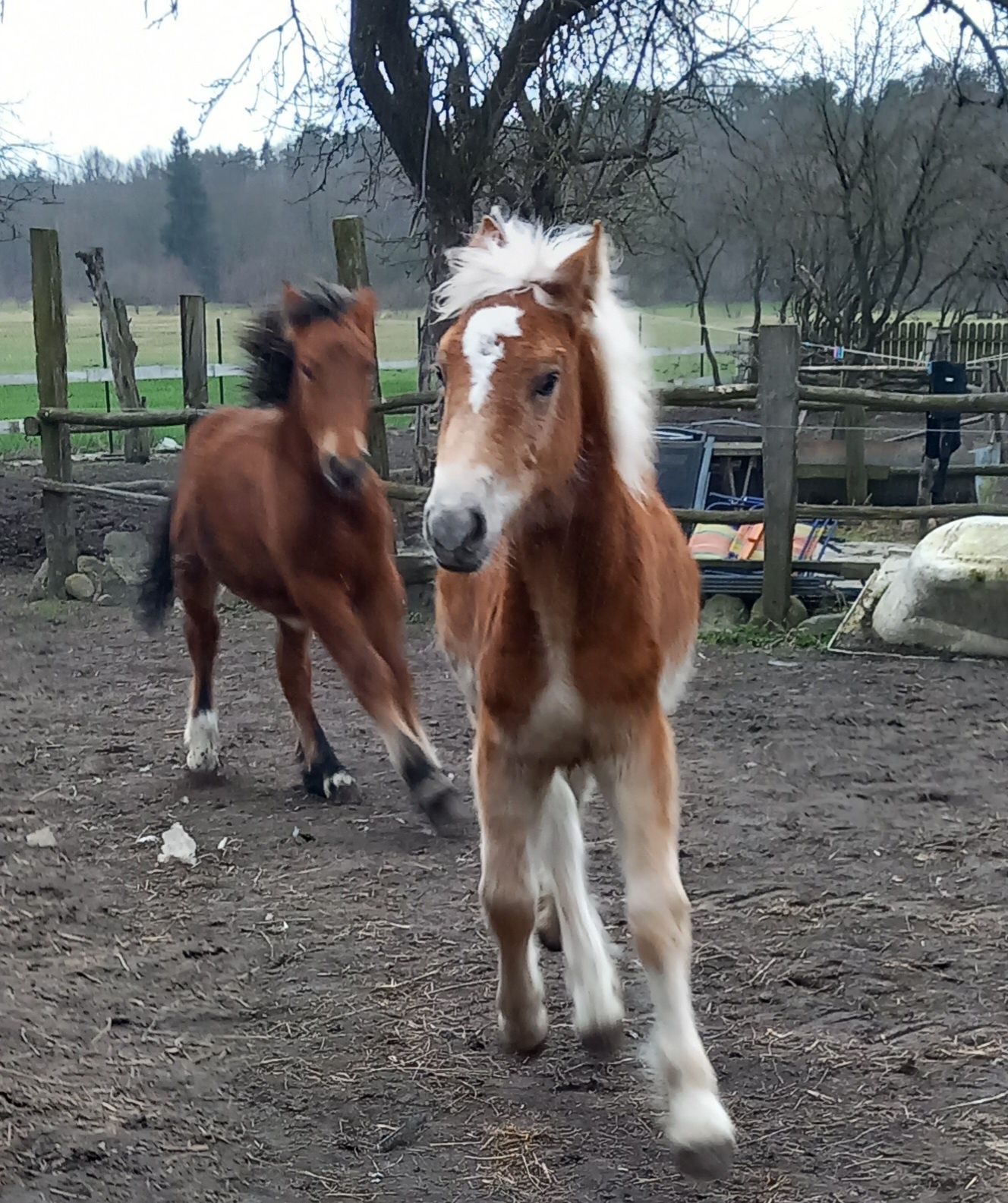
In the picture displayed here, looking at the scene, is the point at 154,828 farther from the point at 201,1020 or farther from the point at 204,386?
the point at 204,386

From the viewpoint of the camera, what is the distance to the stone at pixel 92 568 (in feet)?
30.6

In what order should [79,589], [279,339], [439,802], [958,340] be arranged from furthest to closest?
1. [958,340]
2. [79,589]
3. [279,339]
4. [439,802]

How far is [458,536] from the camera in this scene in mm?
2053

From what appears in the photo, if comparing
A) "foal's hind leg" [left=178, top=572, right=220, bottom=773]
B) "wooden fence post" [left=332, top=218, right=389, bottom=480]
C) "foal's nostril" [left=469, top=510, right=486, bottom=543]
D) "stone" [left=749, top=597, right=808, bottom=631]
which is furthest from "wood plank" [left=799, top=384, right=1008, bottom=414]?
"foal's nostril" [left=469, top=510, right=486, bottom=543]

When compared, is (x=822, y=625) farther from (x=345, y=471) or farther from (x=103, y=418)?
(x=103, y=418)

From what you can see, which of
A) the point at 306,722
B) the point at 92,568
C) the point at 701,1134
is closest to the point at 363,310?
the point at 306,722

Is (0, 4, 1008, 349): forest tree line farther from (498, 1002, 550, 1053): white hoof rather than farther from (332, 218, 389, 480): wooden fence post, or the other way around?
(498, 1002, 550, 1053): white hoof

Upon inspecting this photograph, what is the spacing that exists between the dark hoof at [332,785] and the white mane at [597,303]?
8.67 feet

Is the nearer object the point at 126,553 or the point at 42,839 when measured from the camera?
the point at 42,839

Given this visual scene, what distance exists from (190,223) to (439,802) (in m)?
12.3

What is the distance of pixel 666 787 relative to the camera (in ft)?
8.54

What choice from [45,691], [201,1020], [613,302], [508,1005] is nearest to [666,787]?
[508,1005]

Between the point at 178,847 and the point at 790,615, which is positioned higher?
the point at 790,615

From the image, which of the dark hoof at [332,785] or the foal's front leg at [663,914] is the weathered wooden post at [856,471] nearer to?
the dark hoof at [332,785]
